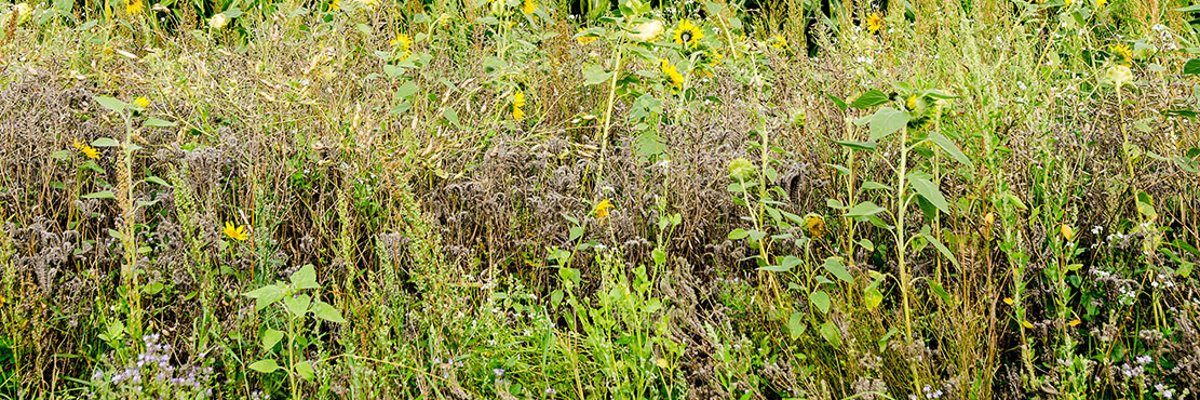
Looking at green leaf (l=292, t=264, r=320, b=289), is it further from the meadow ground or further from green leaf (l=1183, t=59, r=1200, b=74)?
green leaf (l=1183, t=59, r=1200, b=74)

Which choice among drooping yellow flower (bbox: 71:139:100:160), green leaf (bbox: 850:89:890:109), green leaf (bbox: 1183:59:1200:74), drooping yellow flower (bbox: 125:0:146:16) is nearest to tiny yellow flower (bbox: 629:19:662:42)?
green leaf (bbox: 850:89:890:109)

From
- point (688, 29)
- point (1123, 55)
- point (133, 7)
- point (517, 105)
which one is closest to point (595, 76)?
point (517, 105)

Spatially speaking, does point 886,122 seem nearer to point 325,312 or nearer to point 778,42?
point 325,312

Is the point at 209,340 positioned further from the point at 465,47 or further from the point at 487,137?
the point at 465,47

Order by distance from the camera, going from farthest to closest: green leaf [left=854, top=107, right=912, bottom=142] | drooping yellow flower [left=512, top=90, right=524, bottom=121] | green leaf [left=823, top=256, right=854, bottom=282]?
drooping yellow flower [left=512, top=90, right=524, bottom=121] → green leaf [left=823, top=256, right=854, bottom=282] → green leaf [left=854, top=107, right=912, bottom=142]

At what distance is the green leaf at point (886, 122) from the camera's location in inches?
57.7

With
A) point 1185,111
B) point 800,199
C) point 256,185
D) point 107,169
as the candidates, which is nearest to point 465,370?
point 256,185

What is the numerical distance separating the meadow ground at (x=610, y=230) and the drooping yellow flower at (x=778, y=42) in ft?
1.19

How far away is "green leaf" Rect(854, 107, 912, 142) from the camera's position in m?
1.46

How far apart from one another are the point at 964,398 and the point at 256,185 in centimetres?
129

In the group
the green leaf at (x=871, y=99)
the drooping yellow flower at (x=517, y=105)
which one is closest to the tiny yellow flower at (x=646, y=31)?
the drooping yellow flower at (x=517, y=105)

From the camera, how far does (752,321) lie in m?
1.75

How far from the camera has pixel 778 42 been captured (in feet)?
11.2

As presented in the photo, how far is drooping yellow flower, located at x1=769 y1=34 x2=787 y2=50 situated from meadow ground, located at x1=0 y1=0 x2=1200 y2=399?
364 mm
